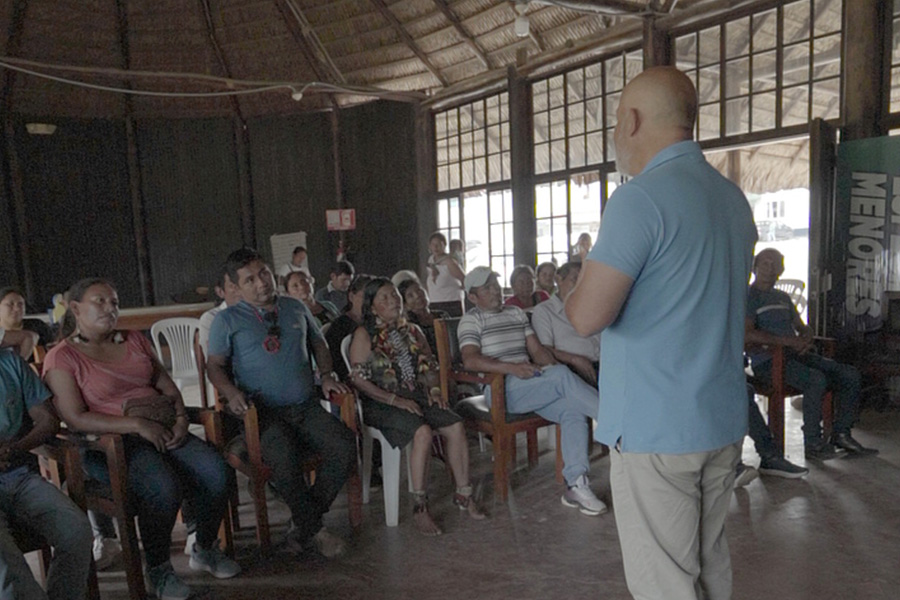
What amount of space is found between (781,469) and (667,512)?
2433mm

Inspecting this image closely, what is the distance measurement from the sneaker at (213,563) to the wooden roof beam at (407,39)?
6.83 meters

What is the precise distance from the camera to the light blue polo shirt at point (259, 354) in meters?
2.84

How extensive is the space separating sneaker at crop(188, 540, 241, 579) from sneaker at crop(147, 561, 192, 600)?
0.50 ft

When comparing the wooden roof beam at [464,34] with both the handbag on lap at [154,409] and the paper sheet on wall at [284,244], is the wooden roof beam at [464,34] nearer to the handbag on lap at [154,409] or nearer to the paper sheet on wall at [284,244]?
the paper sheet on wall at [284,244]

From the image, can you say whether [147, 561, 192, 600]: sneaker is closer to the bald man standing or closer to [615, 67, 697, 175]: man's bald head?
the bald man standing

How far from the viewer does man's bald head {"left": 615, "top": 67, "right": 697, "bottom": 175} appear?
1277 millimetres

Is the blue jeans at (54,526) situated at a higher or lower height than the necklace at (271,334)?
lower

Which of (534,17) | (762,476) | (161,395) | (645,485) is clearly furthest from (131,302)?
(645,485)

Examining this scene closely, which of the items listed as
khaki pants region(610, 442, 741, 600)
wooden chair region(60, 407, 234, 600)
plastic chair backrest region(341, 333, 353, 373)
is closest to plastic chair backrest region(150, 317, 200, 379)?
plastic chair backrest region(341, 333, 353, 373)

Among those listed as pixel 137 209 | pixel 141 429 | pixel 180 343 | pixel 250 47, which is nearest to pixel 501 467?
pixel 141 429

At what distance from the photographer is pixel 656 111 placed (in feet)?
4.22

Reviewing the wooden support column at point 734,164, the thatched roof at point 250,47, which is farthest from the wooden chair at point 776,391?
the wooden support column at point 734,164

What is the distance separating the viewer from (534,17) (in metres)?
6.76

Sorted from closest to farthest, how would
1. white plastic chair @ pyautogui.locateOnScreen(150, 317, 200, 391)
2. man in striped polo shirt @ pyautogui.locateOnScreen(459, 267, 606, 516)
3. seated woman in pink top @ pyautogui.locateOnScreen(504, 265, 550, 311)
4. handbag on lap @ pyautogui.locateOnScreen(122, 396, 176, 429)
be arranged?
handbag on lap @ pyautogui.locateOnScreen(122, 396, 176, 429) < man in striped polo shirt @ pyautogui.locateOnScreen(459, 267, 606, 516) < seated woman in pink top @ pyautogui.locateOnScreen(504, 265, 550, 311) < white plastic chair @ pyautogui.locateOnScreen(150, 317, 200, 391)
